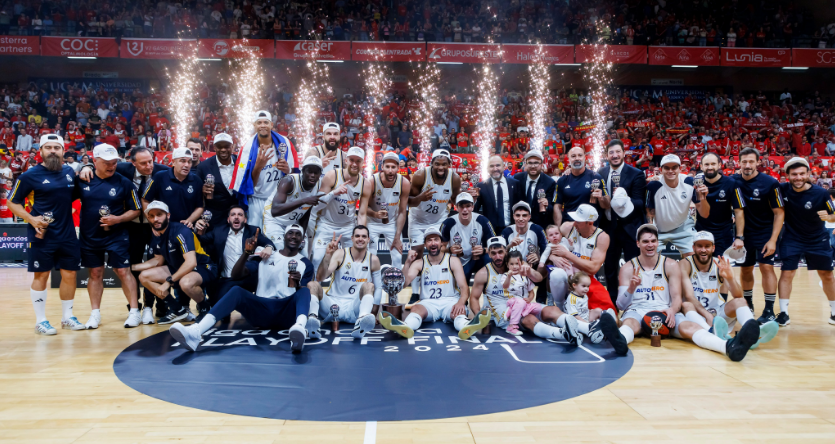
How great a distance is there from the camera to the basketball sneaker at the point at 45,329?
5789 mm

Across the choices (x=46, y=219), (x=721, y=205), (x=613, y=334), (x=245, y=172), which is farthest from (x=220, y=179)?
(x=721, y=205)

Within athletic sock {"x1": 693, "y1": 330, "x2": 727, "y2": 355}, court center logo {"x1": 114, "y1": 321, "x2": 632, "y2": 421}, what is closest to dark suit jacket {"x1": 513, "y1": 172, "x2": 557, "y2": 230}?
court center logo {"x1": 114, "y1": 321, "x2": 632, "y2": 421}

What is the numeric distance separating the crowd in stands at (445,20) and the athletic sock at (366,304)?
19.2 metres

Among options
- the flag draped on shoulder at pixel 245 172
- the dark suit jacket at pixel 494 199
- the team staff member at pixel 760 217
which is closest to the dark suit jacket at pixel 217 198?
the flag draped on shoulder at pixel 245 172

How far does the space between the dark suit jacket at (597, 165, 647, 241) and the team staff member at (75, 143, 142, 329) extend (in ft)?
19.3

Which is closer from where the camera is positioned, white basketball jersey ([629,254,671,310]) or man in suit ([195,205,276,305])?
white basketball jersey ([629,254,671,310])

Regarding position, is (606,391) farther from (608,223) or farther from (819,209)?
(819,209)

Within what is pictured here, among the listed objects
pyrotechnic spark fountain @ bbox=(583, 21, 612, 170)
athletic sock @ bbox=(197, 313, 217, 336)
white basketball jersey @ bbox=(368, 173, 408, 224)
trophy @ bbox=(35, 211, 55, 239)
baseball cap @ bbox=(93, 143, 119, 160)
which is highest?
pyrotechnic spark fountain @ bbox=(583, 21, 612, 170)

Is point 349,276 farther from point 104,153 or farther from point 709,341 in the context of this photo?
point 709,341

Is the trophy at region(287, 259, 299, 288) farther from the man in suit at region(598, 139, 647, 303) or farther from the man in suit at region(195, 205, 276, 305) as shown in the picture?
the man in suit at region(598, 139, 647, 303)

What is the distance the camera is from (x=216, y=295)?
636 cm

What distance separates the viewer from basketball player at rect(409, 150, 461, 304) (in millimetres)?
6703

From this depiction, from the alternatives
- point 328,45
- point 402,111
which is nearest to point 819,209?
point 402,111

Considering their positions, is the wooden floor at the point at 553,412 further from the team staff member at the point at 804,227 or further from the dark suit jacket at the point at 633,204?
the dark suit jacket at the point at 633,204
